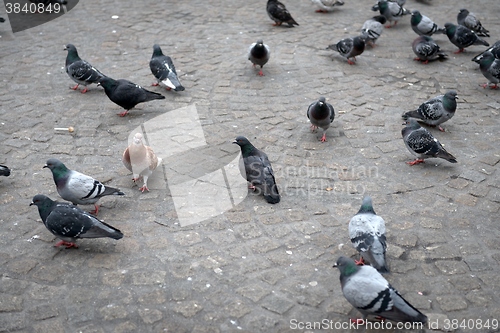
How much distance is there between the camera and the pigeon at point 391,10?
11.6m

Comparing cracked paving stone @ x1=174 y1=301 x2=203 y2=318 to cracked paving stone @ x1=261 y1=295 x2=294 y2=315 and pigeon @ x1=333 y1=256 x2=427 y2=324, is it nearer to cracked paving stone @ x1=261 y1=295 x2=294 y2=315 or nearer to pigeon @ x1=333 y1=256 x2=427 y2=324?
cracked paving stone @ x1=261 y1=295 x2=294 y2=315

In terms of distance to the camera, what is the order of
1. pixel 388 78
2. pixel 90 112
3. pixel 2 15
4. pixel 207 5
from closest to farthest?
pixel 90 112 < pixel 388 78 < pixel 2 15 < pixel 207 5

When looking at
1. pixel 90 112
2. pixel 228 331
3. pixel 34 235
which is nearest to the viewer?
pixel 228 331

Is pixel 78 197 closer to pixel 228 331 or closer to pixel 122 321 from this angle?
pixel 122 321

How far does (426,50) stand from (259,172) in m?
5.30

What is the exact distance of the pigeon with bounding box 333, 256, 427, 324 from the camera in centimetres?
421

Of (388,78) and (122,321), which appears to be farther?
(388,78)

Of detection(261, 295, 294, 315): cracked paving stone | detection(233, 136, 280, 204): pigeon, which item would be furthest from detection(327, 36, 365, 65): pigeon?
detection(261, 295, 294, 315): cracked paving stone

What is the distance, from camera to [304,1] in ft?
44.3

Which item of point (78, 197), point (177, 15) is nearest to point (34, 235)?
point (78, 197)

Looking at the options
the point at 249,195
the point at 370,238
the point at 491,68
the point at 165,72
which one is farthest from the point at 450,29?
the point at 370,238

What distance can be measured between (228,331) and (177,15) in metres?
9.53

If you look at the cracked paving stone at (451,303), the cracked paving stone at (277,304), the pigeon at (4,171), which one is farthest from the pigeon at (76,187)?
the cracked paving stone at (451,303)

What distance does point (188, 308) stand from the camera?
4.66m
